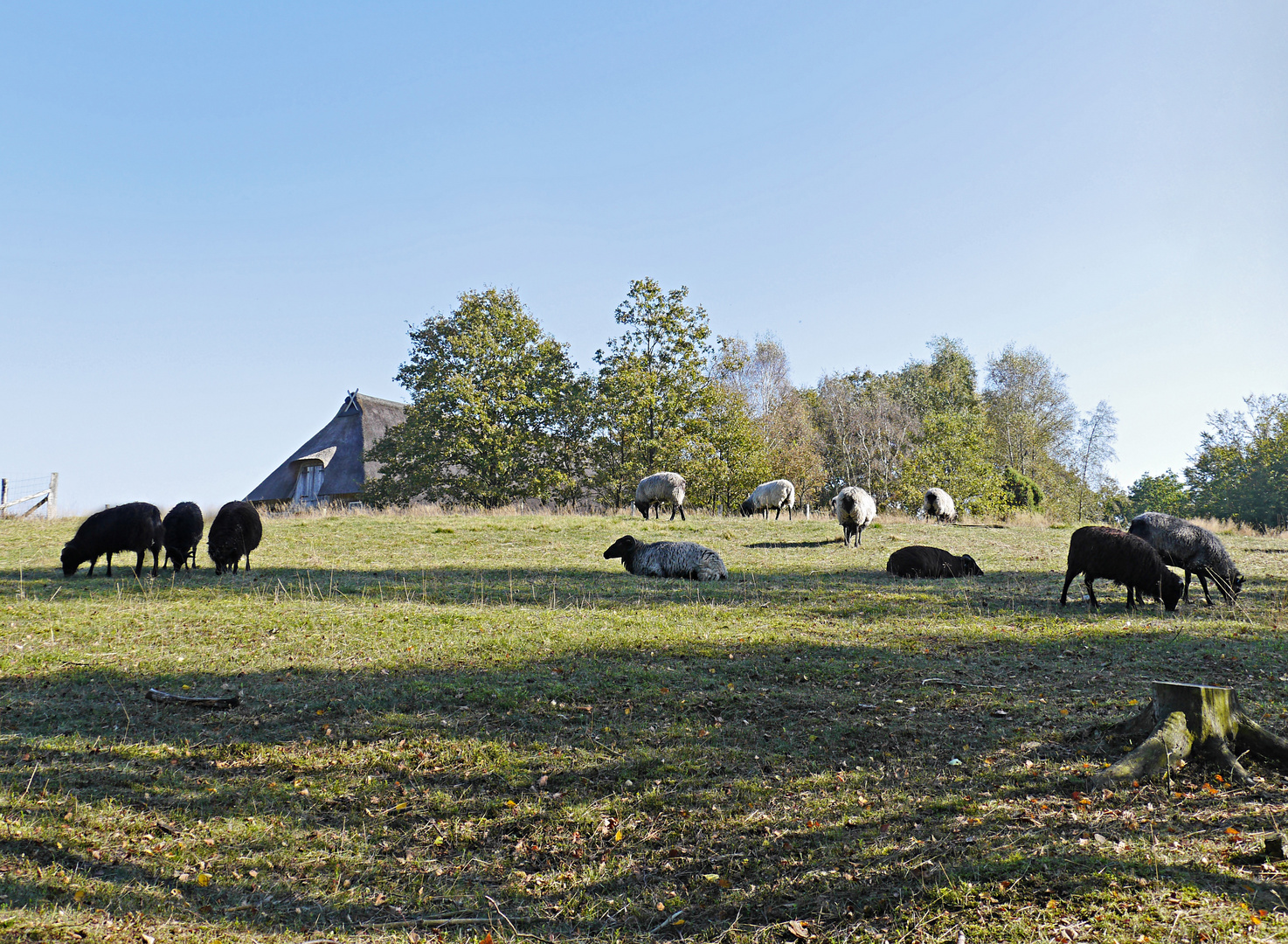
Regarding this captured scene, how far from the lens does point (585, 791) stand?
Answer: 5656mm

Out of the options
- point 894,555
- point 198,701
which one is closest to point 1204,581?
point 894,555

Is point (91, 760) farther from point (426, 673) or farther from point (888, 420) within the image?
point (888, 420)

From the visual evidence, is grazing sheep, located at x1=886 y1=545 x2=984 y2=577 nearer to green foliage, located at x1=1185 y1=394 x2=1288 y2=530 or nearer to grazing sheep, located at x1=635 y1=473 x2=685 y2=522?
grazing sheep, located at x1=635 y1=473 x2=685 y2=522

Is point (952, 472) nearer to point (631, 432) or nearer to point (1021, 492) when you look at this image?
point (1021, 492)

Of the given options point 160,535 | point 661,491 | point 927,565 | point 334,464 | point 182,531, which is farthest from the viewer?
point 334,464

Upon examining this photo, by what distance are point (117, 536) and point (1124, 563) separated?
54.9 feet

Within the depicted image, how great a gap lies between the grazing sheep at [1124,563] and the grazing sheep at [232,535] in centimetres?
1426

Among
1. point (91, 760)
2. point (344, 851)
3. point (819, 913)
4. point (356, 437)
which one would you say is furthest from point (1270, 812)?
point (356, 437)

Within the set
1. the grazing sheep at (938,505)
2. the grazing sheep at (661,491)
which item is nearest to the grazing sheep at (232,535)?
the grazing sheep at (661,491)

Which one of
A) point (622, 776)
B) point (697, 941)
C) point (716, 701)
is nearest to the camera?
point (697, 941)

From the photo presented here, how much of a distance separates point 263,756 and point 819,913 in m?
4.33

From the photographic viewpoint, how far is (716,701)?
7332 mm

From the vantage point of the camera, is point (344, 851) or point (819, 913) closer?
point (819, 913)

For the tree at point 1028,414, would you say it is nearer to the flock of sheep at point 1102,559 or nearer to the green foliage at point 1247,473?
the green foliage at point 1247,473
